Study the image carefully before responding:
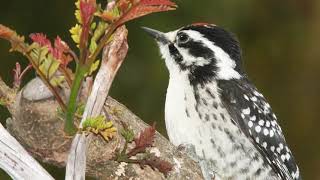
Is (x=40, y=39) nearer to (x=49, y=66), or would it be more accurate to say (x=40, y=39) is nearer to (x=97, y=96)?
(x=49, y=66)

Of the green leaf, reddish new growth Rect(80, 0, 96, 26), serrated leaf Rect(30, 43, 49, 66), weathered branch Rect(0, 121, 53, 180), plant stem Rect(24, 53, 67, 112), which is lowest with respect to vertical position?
weathered branch Rect(0, 121, 53, 180)

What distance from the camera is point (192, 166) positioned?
3.46 metres

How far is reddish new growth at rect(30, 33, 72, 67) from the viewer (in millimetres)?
2400

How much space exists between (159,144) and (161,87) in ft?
9.33

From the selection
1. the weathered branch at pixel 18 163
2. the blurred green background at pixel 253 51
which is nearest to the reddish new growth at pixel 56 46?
the weathered branch at pixel 18 163

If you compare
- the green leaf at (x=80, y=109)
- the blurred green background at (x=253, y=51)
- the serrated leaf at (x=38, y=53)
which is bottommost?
the blurred green background at (x=253, y=51)

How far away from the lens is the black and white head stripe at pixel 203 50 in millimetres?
4227

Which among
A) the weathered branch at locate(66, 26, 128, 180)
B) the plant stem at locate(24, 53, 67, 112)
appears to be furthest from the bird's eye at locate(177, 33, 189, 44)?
the plant stem at locate(24, 53, 67, 112)

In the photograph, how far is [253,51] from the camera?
6535 mm

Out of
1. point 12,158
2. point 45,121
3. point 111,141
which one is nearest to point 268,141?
point 111,141

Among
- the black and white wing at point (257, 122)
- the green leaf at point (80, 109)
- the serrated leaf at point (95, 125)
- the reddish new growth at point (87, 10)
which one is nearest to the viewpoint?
the reddish new growth at point (87, 10)

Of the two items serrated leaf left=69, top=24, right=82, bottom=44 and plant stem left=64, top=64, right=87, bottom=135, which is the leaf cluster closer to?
plant stem left=64, top=64, right=87, bottom=135

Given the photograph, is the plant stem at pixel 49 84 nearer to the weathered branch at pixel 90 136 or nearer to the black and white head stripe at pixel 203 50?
the weathered branch at pixel 90 136

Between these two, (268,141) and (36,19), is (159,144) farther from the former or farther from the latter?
(36,19)
